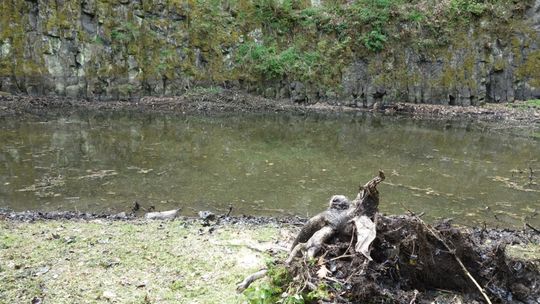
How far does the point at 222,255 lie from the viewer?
15.5 feet

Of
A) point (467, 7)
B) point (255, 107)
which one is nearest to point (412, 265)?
point (255, 107)

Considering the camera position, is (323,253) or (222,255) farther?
(222,255)

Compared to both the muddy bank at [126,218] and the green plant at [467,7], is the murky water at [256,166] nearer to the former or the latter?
the muddy bank at [126,218]

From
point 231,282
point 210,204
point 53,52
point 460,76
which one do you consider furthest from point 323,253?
point 460,76

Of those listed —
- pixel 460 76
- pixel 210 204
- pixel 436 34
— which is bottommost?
pixel 210 204

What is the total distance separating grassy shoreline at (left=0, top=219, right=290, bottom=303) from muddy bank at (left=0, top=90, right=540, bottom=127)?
11.9 meters

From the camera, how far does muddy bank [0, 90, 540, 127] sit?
661 inches

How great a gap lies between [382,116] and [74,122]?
37.1ft

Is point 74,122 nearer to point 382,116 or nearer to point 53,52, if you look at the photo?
point 53,52

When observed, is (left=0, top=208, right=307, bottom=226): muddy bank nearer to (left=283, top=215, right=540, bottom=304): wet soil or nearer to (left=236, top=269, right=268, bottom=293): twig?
(left=236, top=269, right=268, bottom=293): twig

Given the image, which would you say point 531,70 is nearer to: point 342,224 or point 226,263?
point 342,224

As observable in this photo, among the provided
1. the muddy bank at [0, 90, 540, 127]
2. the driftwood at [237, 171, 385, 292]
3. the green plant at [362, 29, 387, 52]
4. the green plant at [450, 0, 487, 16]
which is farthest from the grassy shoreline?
the green plant at [450, 0, 487, 16]

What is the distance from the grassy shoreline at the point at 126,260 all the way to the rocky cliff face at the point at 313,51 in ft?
45.3

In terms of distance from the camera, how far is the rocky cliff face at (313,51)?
727 inches
